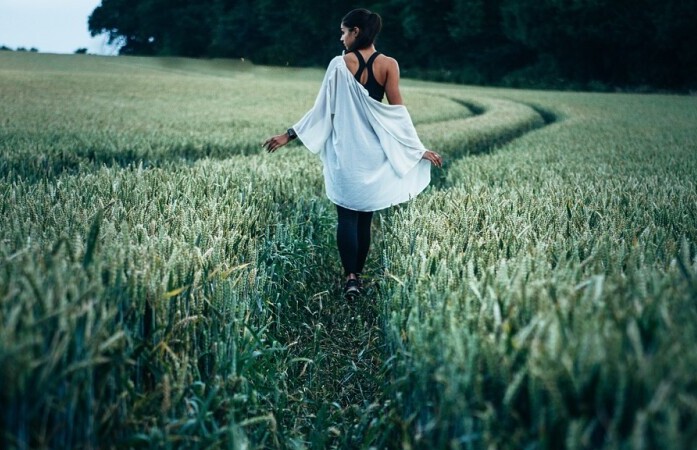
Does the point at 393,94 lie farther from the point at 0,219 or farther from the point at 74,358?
the point at 74,358

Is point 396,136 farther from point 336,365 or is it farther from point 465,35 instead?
point 465,35

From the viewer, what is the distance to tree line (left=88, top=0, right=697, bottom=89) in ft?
116

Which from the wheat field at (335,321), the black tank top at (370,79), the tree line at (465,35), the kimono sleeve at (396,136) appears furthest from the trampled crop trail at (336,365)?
the tree line at (465,35)

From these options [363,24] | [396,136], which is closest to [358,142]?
[396,136]

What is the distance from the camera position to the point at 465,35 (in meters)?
46.3

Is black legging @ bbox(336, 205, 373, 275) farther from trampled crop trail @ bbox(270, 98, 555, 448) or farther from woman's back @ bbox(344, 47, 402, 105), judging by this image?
woman's back @ bbox(344, 47, 402, 105)

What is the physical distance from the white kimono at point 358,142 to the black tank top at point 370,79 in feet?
0.23

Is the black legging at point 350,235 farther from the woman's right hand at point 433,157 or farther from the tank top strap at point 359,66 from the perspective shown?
the tank top strap at point 359,66

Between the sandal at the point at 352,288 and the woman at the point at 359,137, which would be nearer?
the woman at the point at 359,137

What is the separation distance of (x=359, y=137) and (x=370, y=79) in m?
0.37

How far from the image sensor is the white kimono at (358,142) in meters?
3.75

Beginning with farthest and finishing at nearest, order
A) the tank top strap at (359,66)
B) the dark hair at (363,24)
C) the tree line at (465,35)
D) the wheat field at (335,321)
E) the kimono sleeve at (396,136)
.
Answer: the tree line at (465,35)
the kimono sleeve at (396,136)
the tank top strap at (359,66)
the dark hair at (363,24)
the wheat field at (335,321)

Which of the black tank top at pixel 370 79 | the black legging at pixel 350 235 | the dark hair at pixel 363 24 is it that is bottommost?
the black legging at pixel 350 235

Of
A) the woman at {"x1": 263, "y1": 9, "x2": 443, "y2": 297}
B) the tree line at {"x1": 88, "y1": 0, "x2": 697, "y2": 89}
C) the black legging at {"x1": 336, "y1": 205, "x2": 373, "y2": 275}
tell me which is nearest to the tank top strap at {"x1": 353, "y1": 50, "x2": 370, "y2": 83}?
the woman at {"x1": 263, "y1": 9, "x2": 443, "y2": 297}
